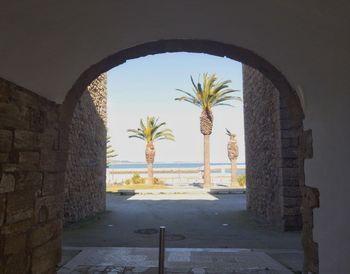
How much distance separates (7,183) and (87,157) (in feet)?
27.4

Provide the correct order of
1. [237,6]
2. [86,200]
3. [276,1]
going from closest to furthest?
1. [276,1]
2. [237,6]
3. [86,200]

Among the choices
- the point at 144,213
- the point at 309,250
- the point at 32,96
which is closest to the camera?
the point at 32,96

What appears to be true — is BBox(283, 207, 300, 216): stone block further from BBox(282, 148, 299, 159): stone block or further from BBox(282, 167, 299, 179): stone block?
BBox(282, 148, 299, 159): stone block

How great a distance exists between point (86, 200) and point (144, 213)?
88.8 inches

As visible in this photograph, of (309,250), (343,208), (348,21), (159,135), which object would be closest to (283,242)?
(309,250)

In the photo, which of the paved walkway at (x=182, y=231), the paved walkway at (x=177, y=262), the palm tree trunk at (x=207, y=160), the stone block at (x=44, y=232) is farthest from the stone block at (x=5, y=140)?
the palm tree trunk at (x=207, y=160)

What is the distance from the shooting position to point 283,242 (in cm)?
730

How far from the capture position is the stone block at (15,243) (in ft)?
9.54

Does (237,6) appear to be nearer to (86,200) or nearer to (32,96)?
(32,96)

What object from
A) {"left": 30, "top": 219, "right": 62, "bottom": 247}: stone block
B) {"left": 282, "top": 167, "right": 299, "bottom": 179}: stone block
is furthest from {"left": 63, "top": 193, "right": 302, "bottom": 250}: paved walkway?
{"left": 30, "top": 219, "right": 62, "bottom": 247}: stone block

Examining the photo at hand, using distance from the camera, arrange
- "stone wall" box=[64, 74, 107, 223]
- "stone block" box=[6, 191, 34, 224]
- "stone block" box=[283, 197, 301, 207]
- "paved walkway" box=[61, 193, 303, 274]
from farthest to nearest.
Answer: "stone wall" box=[64, 74, 107, 223] < "stone block" box=[283, 197, 301, 207] < "paved walkway" box=[61, 193, 303, 274] < "stone block" box=[6, 191, 34, 224]

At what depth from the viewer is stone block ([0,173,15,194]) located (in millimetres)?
2836

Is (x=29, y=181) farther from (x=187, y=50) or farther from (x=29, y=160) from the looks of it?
(x=187, y=50)

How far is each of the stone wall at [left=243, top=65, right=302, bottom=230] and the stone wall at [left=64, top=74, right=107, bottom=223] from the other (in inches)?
213
